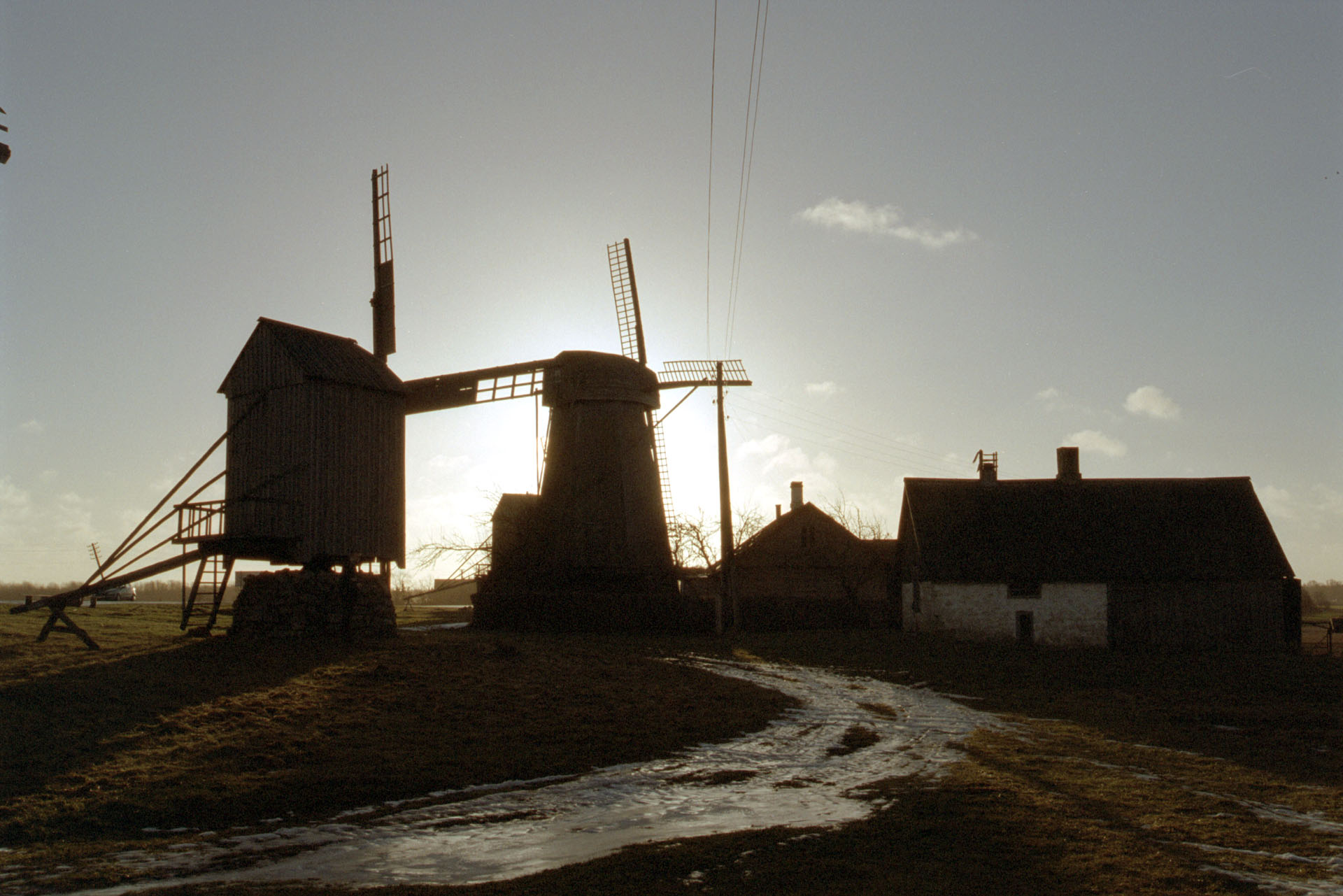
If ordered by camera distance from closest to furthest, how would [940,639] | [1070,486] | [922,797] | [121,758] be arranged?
[922,797]
[121,758]
[940,639]
[1070,486]

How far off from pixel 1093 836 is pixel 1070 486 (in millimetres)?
34423

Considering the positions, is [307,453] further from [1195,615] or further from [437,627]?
[1195,615]

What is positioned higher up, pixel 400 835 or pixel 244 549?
pixel 244 549

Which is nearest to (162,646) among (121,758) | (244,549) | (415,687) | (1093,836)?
(244,549)

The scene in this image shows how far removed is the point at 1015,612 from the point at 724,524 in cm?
1138

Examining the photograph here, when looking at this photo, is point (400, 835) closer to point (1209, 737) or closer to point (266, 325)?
point (1209, 737)

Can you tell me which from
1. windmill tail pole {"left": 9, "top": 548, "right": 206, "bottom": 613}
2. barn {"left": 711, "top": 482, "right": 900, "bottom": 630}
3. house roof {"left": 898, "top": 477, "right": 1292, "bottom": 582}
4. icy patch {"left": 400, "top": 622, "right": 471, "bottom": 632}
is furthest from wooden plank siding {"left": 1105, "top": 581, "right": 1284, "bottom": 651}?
windmill tail pole {"left": 9, "top": 548, "right": 206, "bottom": 613}

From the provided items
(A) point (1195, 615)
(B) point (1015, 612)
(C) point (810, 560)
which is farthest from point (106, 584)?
(C) point (810, 560)

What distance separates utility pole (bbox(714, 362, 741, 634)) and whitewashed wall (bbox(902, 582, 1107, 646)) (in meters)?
7.89

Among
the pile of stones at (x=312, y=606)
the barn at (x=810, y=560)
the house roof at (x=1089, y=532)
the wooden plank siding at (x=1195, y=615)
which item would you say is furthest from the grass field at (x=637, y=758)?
the barn at (x=810, y=560)

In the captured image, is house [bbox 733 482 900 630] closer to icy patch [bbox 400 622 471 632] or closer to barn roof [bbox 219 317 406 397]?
icy patch [bbox 400 622 471 632]

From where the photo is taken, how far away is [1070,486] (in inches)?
1657

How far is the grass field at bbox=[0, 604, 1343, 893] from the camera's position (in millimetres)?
8820

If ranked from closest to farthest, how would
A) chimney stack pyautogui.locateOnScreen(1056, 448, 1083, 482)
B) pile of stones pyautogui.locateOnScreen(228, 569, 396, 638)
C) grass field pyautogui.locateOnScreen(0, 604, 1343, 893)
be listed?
1. grass field pyautogui.locateOnScreen(0, 604, 1343, 893)
2. pile of stones pyautogui.locateOnScreen(228, 569, 396, 638)
3. chimney stack pyautogui.locateOnScreen(1056, 448, 1083, 482)
